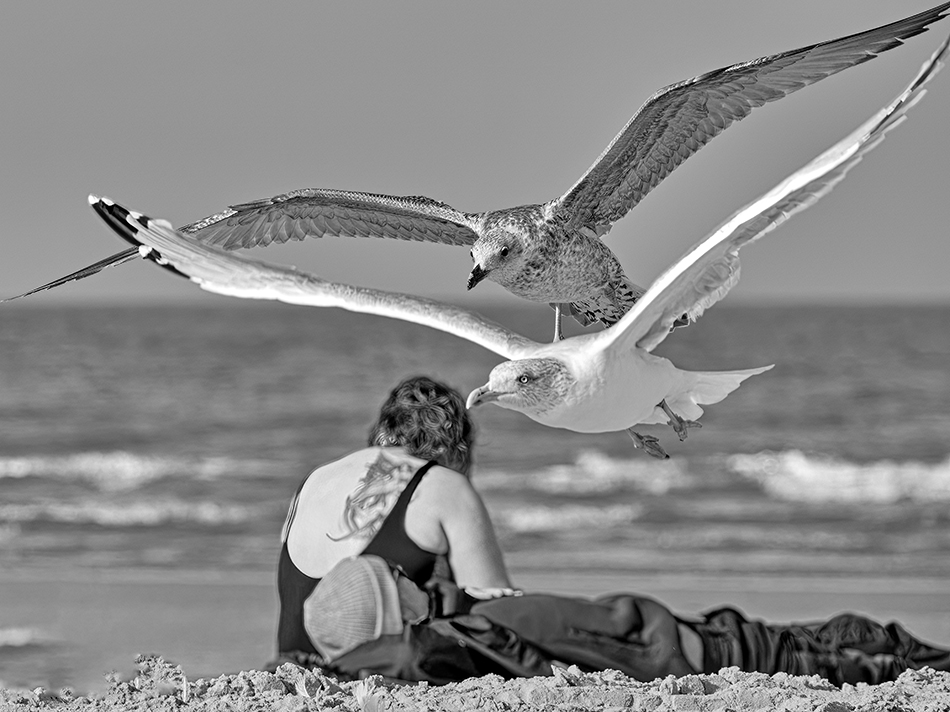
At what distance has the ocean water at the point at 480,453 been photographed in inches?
420

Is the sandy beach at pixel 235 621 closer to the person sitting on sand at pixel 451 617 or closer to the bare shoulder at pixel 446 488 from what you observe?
the person sitting on sand at pixel 451 617

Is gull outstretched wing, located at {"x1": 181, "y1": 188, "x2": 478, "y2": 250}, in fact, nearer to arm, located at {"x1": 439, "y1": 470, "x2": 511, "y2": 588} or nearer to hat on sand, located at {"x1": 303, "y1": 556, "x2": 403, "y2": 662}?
arm, located at {"x1": 439, "y1": 470, "x2": 511, "y2": 588}

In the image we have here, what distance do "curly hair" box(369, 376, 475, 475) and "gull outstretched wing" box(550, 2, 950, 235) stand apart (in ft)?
2.30

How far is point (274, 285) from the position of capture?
3.09 metres

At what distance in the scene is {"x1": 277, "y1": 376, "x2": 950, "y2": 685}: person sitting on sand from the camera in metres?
3.30

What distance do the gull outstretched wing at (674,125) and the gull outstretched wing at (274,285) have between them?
0.78 metres

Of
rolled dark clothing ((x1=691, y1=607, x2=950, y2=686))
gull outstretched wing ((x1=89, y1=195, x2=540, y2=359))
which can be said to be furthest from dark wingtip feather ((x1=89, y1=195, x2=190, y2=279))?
rolled dark clothing ((x1=691, y1=607, x2=950, y2=686))

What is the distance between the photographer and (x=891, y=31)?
123 inches

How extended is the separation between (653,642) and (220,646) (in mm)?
3276

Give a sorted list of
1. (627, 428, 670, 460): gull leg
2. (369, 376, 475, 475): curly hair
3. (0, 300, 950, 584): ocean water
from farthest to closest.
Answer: (0, 300, 950, 584): ocean water < (369, 376, 475, 475): curly hair < (627, 428, 670, 460): gull leg

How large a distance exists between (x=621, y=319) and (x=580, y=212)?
976mm

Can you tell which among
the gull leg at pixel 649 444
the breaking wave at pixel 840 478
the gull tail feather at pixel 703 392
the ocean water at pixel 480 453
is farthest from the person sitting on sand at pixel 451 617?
the breaking wave at pixel 840 478

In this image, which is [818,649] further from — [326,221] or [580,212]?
[326,221]

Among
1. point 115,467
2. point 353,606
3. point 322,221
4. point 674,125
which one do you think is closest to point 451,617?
point 353,606
